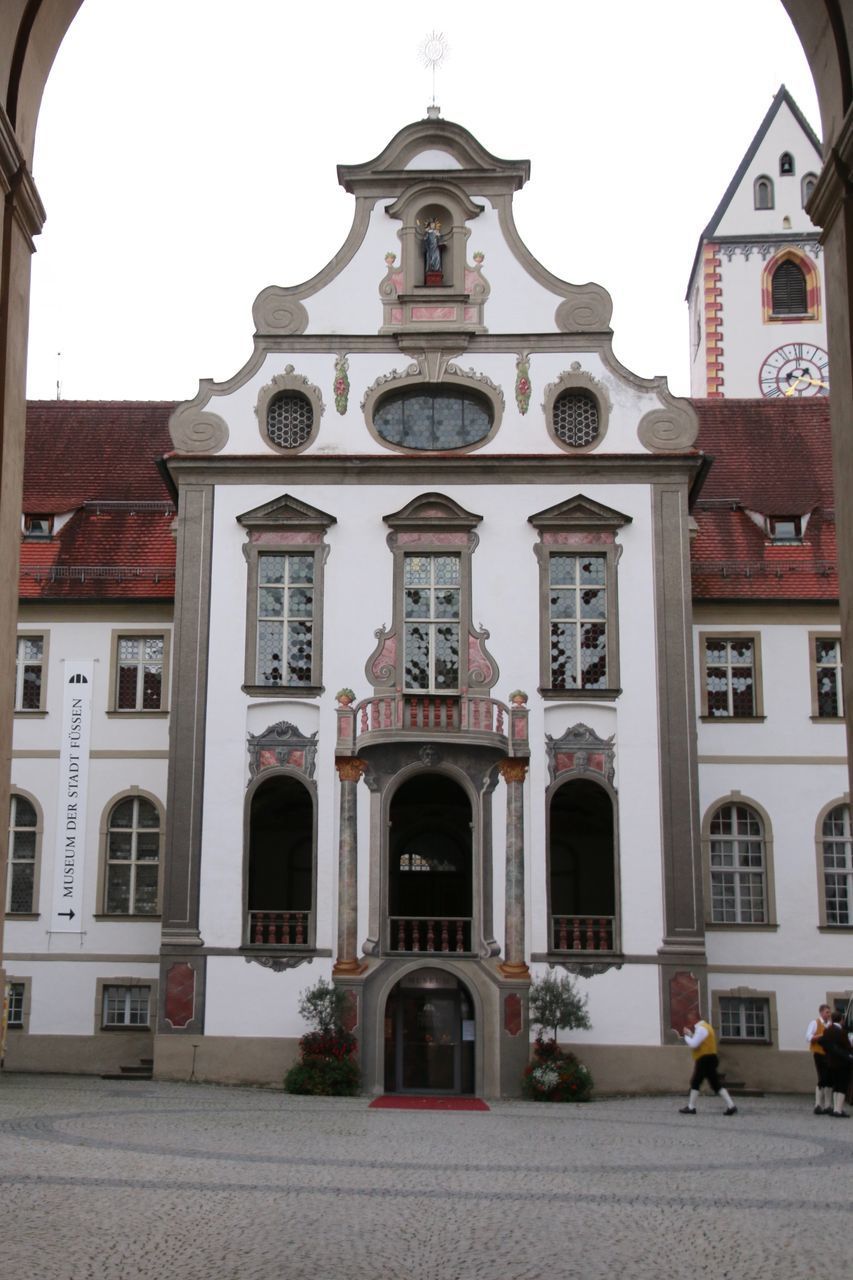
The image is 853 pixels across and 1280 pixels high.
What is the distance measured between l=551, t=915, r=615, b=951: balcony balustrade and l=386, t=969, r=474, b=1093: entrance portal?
1835 mm

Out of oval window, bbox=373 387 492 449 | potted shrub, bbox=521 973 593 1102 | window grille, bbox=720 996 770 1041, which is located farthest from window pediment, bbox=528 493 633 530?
window grille, bbox=720 996 770 1041

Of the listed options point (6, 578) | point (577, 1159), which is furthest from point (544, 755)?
point (6, 578)

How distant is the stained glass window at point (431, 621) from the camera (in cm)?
2936

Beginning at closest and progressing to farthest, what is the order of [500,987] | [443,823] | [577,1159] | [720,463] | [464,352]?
[577,1159] → [500,987] → [464,352] → [443,823] → [720,463]

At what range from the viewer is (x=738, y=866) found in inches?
1212

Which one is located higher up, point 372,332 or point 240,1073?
point 372,332

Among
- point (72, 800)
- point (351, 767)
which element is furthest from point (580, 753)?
point (72, 800)

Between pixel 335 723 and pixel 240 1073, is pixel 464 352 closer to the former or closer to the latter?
pixel 335 723

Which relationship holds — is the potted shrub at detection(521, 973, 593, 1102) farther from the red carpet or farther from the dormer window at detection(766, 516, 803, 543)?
the dormer window at detection(766, 516, 803, 543)

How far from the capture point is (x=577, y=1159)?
16828mm

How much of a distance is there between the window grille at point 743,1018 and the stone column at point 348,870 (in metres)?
6.98

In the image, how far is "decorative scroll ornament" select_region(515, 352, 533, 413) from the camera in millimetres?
30234

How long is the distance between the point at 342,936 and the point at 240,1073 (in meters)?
2.87

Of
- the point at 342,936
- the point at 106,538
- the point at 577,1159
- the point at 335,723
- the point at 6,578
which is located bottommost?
the point at 577,1159
